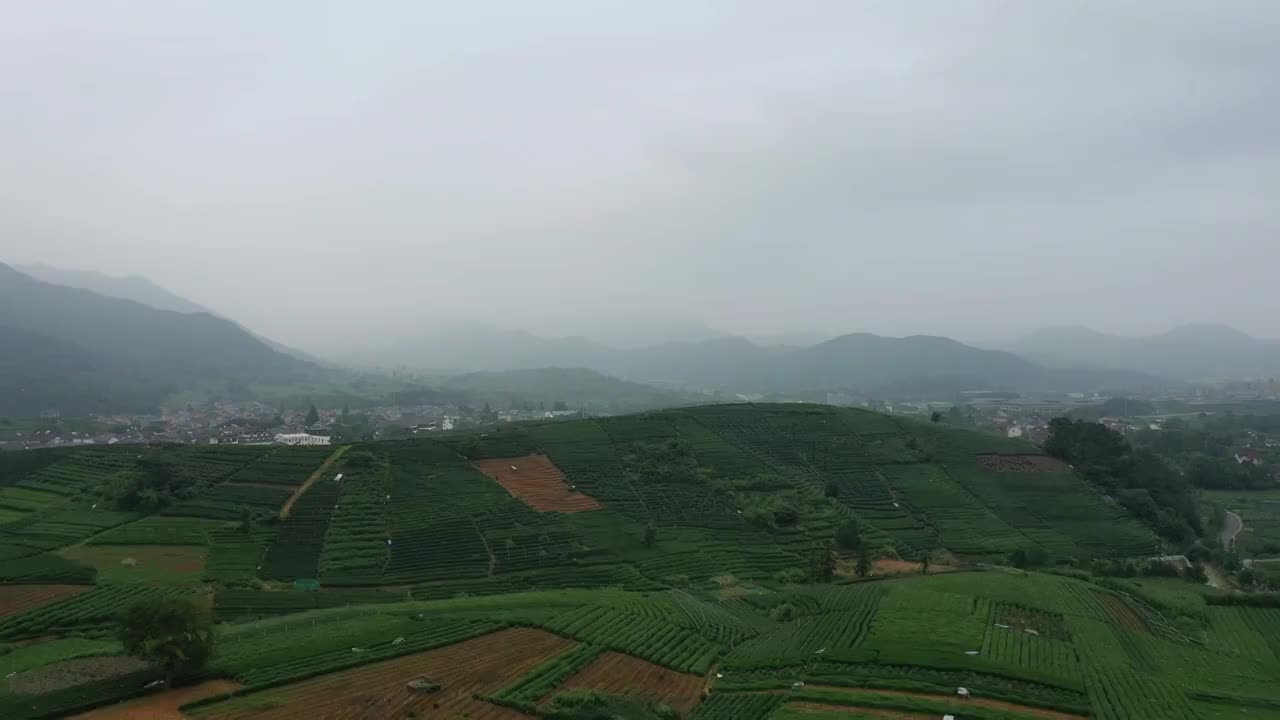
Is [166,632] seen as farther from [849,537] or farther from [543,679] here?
[849,537]

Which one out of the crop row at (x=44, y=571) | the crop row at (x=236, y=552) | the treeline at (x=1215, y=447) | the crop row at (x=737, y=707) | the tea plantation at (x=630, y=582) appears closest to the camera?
the crop row at (x=737, y=707)

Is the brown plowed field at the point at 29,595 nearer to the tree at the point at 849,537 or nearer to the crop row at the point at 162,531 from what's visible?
the crop row at the point at 162,531

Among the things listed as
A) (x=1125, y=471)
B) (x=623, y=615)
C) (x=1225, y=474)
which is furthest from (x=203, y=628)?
(x=1225, y=474)

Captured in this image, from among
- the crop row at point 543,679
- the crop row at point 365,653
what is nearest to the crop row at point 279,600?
the crop row at point 365,653

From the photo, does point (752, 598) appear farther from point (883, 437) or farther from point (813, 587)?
point (883, 437)

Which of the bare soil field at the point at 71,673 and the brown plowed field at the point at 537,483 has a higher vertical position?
the brown plowed field at the point at 537,483

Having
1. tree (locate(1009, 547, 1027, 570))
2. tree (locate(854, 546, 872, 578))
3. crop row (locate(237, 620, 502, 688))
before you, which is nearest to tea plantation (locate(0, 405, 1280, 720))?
crop row (locate(237, 620, 502, 688))
